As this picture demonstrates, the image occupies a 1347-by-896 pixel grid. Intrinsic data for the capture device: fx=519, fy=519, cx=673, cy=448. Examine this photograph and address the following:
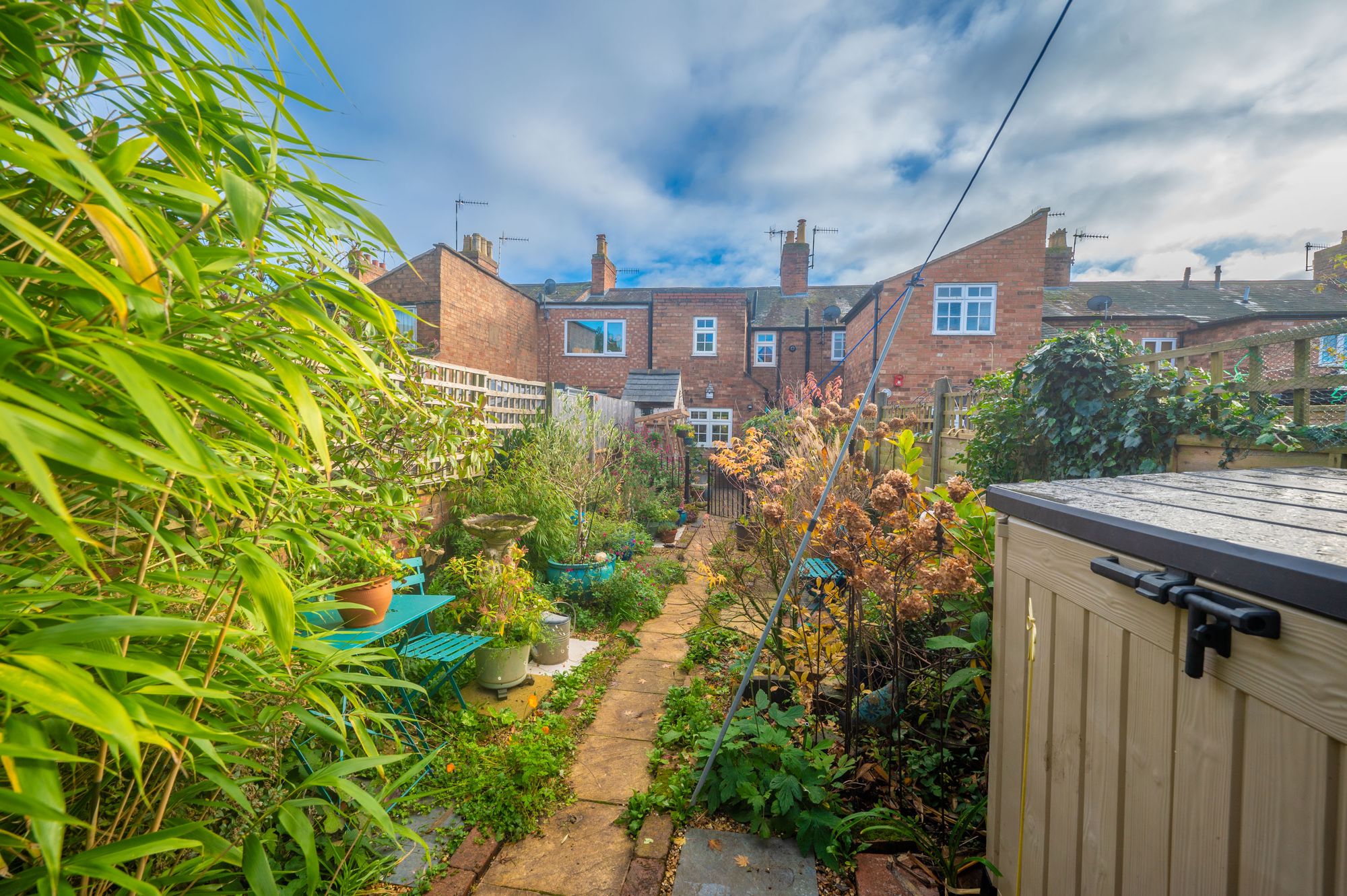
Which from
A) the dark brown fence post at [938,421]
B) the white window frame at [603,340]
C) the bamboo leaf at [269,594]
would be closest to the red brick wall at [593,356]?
the white window frame at [603,340]

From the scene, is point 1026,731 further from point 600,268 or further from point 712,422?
point 600,268

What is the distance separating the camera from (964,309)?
39.7 feet

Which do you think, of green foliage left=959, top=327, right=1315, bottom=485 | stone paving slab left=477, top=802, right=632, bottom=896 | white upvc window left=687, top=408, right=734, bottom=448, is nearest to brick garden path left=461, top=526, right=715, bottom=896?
stone paving slab left=477, top=802, right=632, bottom=896

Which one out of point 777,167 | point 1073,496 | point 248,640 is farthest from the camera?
point 777,167

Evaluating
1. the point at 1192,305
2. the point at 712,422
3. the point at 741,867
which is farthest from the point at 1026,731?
the point at 1192,305

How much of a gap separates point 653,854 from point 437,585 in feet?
8.90

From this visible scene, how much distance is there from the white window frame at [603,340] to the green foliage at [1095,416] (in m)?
11.5

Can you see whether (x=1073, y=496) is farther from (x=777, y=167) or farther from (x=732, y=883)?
(x=777, y=167)

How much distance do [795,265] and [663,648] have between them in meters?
15.4

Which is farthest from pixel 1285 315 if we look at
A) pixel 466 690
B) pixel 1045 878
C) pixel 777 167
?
pixel 466 690

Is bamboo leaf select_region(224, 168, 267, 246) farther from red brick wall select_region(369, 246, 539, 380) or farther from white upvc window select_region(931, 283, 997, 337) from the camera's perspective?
white upvc window select_region(931, 283, 997, 337)

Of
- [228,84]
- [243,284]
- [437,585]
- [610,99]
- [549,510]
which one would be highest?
[610,99]

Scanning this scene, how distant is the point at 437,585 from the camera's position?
3.98 m

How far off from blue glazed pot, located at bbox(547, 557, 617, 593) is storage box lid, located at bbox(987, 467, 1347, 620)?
3557 millimetres
